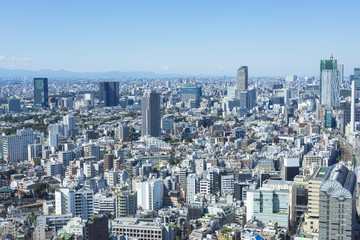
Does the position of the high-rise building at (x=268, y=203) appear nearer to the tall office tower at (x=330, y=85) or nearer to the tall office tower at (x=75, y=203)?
the tall office tower at (x=75, y=203)

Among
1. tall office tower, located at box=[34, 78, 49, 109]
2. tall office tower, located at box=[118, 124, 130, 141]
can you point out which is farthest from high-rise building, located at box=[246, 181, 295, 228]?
tall office tower, located at box=[34, 78, 49, 109]

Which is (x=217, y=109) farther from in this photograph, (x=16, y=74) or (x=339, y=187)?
(x=16, y=74)

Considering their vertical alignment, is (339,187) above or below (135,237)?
above

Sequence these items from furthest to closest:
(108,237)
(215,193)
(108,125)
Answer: (108,125) → (215,193) → (108,237)

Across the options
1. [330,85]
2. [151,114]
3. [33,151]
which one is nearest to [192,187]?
[33,151]

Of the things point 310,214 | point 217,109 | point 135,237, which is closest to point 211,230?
point 135,237

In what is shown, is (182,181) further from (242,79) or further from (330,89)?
(242,79)

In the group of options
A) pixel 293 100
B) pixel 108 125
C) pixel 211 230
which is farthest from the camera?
pixel 293 100

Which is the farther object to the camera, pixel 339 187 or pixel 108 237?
pixel 108 237

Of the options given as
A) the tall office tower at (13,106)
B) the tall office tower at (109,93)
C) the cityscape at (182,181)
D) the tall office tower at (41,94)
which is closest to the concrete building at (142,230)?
the cityscape at (182,181)
